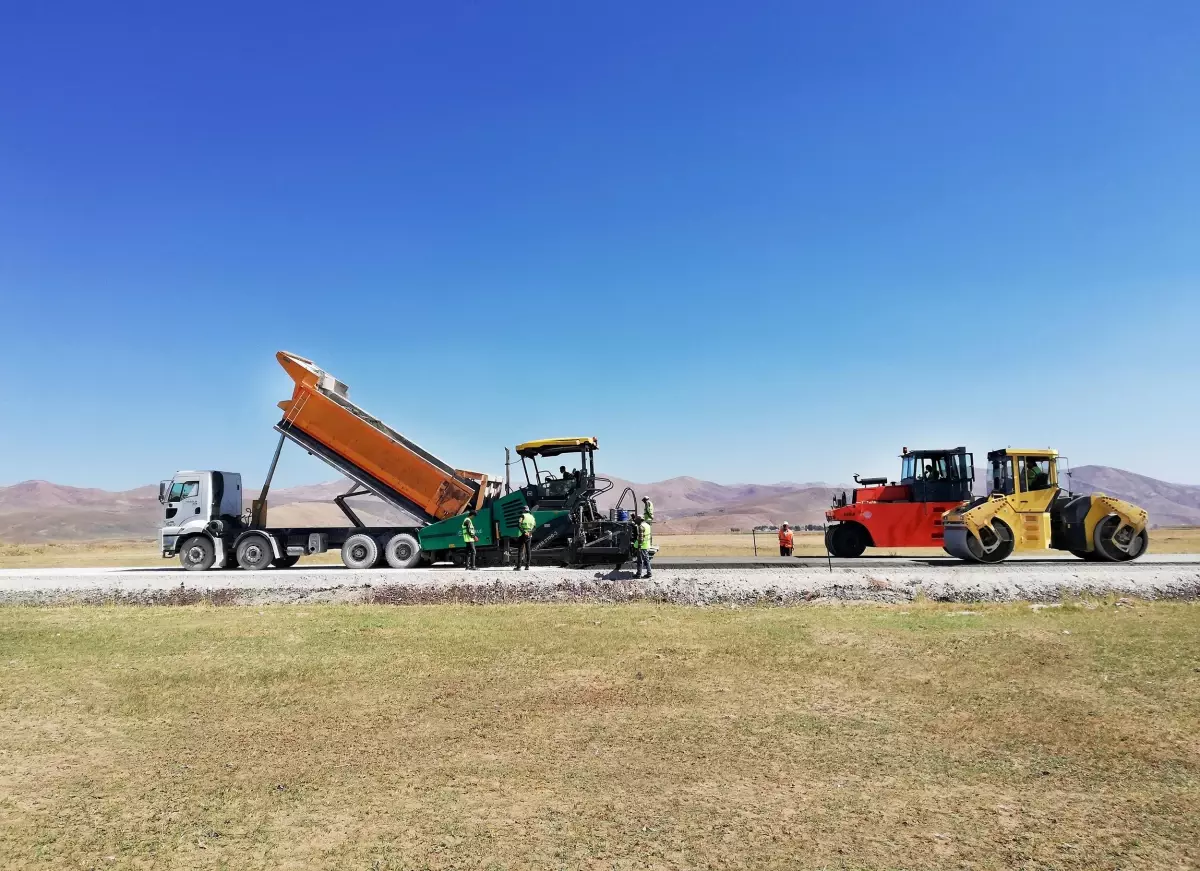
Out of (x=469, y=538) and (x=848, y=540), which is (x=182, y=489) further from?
(x=848, y=540)

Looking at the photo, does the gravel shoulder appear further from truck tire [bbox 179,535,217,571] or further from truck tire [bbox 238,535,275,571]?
truck tire [bbox 179,535,217,571]

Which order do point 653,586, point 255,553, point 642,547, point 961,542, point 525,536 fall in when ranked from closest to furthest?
point 653,586, point 642,547, point 961,542, point 525,536, point 255,553

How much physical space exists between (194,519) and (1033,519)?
21.6 metres

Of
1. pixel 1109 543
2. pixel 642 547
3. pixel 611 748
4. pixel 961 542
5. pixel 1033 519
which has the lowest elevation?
pixel 611 748

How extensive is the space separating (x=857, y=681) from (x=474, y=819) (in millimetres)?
4873

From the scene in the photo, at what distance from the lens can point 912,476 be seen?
2008 centimetres

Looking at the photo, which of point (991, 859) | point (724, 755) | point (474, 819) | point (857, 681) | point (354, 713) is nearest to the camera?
point (991, 859)

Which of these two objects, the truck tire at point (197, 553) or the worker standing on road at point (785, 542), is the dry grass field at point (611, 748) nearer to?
the truck tire at point (197, 553)

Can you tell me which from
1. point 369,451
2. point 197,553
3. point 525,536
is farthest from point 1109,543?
point 197,553

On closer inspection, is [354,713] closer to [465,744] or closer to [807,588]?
[465,744]

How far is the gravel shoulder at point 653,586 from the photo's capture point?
13844 millimetres

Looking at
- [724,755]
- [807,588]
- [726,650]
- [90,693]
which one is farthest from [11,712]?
[807,588]

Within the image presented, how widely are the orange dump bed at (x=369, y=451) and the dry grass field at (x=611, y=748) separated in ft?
28.6

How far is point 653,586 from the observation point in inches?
566
